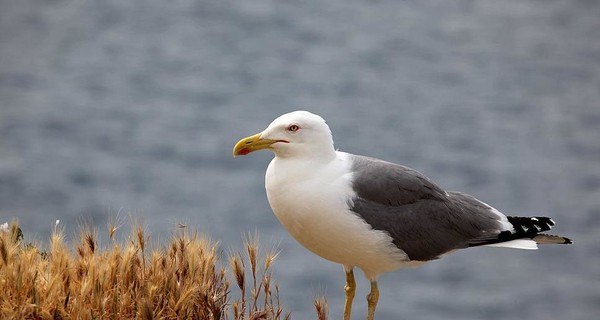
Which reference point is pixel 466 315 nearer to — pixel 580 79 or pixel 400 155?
pixel 400 155

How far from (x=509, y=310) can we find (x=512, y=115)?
851 centimetres

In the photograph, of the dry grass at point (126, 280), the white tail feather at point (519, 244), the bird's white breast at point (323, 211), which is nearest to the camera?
the dry grass at point (126, 280)

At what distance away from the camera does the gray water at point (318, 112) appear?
2116cm

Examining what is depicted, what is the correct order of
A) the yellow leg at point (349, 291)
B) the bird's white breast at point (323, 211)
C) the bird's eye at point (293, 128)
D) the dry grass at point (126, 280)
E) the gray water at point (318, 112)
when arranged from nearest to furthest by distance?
the dry grass at point (126, 280), the bird's white breast at point (323, 211), the bird's eye at point (293, 128), the yellow leg at point (349, 291), the gray water at point (318, 112)

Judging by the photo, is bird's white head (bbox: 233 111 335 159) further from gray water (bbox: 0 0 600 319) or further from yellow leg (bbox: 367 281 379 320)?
gray water (bbox: 0 0 600 319)

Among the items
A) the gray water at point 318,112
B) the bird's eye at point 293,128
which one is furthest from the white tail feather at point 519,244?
the gray water at point 318,112

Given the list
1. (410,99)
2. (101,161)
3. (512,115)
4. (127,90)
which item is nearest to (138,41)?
(127,90)

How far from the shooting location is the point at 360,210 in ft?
18.7

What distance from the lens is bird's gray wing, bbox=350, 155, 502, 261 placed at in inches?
229

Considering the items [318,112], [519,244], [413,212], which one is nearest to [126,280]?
[413,212]

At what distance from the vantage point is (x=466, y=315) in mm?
19875

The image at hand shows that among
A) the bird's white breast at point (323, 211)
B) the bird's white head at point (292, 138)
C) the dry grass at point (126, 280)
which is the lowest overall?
the dry grass at point (126, 280)

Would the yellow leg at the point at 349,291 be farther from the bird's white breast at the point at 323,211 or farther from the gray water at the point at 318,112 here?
the gray water at the point at 318,112

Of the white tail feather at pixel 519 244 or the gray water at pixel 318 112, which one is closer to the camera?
the white tail feather at pixel 519 244
